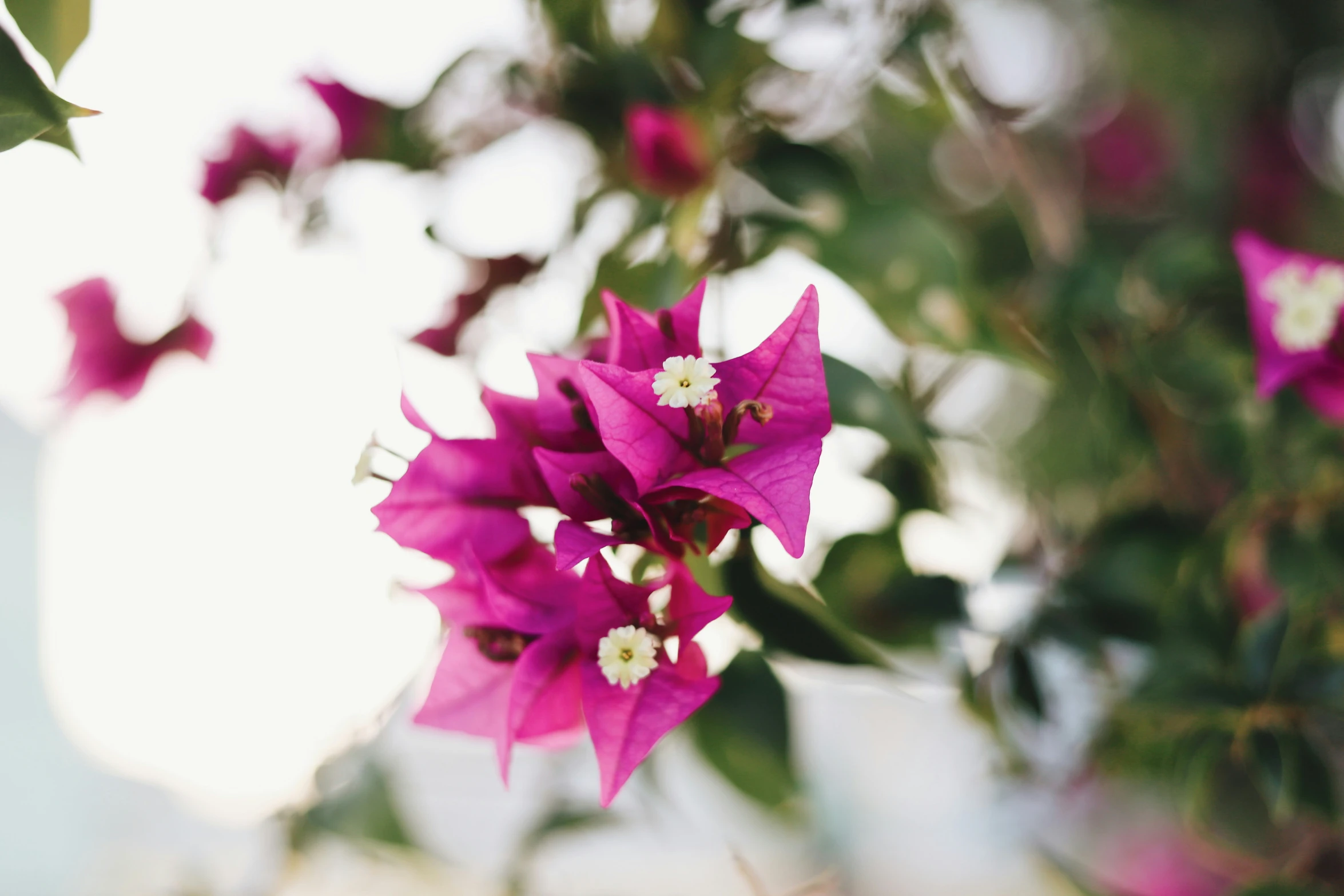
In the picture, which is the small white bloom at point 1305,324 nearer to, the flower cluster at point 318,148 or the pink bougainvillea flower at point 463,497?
the pink bougainvillea flower at point 463,497

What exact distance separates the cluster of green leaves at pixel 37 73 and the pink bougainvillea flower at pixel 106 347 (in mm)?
344

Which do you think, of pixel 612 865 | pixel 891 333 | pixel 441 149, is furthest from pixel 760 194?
pixel 612 865

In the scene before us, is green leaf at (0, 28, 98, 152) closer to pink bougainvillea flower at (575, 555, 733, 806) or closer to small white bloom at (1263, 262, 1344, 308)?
pink bougainvillea flower at (575, 555, 733, 806)

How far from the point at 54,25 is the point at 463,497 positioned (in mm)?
216

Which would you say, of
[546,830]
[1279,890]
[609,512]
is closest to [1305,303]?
[1279,890]

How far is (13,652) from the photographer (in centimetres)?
128

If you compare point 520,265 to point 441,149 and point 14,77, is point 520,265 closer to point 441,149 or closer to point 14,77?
point 441,149

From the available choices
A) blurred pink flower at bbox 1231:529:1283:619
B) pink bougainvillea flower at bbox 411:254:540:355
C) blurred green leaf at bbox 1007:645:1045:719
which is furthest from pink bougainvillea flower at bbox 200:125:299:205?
blurred pink flower at bbox 1231:529:1283:619

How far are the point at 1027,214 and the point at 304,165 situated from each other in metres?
0.59

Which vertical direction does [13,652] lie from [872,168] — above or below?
below

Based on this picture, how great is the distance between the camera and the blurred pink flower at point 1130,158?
1.15 m

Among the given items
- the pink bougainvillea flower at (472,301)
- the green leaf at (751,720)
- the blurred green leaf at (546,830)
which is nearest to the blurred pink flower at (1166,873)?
the blurred green leaf at (546,830)

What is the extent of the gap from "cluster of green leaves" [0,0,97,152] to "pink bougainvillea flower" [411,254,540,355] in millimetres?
310

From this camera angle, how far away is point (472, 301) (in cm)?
63
